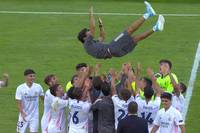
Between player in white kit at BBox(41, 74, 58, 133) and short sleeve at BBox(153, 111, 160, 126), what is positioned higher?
player in white kit at BBox(41, 74, 58, 133)

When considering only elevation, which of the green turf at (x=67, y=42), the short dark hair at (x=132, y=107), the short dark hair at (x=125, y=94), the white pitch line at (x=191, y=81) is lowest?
the short dark hair at (x=132, y=107)

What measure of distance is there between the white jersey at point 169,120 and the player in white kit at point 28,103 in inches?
137

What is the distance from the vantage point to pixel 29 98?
15727 mm

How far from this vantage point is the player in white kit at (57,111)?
1459cm

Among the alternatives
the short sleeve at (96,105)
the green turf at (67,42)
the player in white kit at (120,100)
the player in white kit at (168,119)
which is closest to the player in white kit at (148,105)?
the player in white kit at (120,100)

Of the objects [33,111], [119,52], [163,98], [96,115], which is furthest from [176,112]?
[33,111]

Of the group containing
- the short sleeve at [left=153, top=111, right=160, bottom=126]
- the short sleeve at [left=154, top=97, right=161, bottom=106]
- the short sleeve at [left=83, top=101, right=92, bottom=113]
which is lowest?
the short sleeve at [left=153, top=111, right=160, bottom=126]

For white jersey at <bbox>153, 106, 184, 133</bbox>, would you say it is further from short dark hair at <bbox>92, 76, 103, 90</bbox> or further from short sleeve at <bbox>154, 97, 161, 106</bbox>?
short dark hair at <bbox>92, 76, 103, 90</bbox>

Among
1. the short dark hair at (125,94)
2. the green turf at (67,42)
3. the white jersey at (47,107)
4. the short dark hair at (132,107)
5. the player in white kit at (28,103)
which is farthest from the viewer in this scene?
the green turf at (67,42)

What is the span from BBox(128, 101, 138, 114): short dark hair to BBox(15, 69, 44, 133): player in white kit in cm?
365

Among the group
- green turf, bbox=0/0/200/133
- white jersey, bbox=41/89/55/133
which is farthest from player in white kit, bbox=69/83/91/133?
green turf, bbox=0/0/200/133

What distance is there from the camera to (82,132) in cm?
1405

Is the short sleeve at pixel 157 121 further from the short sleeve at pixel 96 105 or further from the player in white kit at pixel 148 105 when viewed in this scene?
the short sleeve at pixel 96 105

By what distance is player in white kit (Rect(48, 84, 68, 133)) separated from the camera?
47.9 ft
